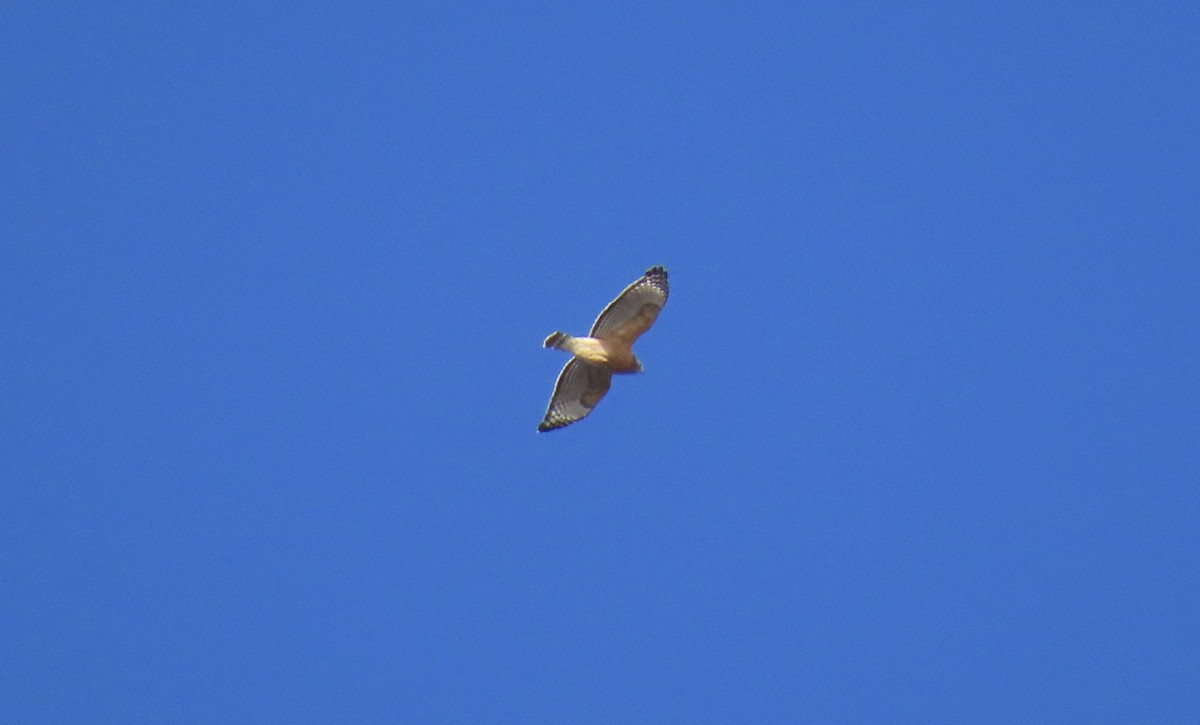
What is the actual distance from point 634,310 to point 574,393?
4.51ft

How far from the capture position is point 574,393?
1573 cm

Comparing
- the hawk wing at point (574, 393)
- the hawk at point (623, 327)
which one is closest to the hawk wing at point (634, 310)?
the hawk at point (623, 327)

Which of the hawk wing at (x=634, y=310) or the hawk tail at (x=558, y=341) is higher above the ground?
the hawk wing at (x=634, y=310)

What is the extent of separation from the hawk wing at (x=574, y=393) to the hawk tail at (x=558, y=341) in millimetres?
622

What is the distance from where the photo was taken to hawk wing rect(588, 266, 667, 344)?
1495 cm

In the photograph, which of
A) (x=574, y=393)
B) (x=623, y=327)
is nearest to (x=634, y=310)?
(x=623, y=327)

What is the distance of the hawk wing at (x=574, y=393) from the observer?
15500 mm

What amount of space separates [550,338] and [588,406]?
4.87 feet

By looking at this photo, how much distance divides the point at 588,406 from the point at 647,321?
1.42 meters

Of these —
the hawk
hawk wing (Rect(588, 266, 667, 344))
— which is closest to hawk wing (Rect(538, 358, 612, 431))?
the hawk

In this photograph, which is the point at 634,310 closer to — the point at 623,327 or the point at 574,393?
the point at 623,327

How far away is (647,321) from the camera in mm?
14984

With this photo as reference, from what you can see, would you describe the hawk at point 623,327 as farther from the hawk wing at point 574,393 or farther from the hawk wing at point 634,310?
the hawk wing at point 574,393

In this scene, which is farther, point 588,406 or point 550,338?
point 588,406
